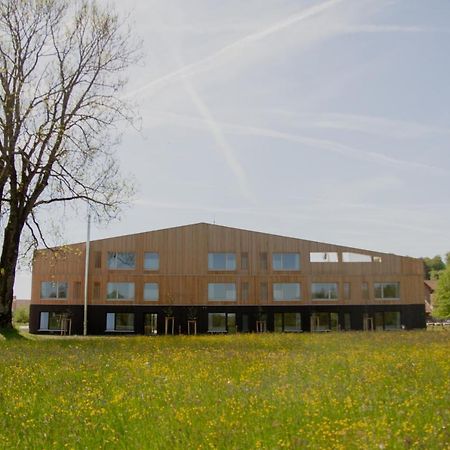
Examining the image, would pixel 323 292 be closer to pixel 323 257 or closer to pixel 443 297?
pixel 323 257

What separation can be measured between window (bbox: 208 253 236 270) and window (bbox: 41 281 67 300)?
504 inches

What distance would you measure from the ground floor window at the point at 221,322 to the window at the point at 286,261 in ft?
18.5

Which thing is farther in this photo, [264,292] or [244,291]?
[264,292]

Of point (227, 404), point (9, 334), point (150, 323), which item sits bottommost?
point (227, 404)

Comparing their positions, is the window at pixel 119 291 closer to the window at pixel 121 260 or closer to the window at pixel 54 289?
the window at pixel 121 260

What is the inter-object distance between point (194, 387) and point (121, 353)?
7262 mm

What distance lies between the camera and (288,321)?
160ft

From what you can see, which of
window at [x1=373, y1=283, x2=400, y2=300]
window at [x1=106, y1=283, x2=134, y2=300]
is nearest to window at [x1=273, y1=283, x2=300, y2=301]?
window at [x1=373, y1=283, x2=400, y2=300]

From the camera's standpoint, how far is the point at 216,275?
48281mm

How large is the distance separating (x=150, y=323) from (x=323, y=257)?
15863 mm

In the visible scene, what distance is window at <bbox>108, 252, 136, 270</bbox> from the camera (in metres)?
48.7

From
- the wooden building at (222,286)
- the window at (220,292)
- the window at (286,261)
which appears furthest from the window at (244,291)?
the window at (286,261)

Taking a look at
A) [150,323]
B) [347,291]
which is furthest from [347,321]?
[150,323]

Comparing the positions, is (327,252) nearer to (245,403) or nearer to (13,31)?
(13,31)
